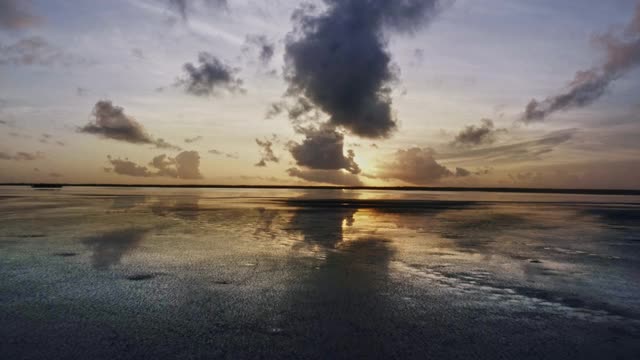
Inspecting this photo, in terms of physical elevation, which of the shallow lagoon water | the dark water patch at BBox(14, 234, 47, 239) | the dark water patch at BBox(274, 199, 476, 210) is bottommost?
the shallow lagoon water

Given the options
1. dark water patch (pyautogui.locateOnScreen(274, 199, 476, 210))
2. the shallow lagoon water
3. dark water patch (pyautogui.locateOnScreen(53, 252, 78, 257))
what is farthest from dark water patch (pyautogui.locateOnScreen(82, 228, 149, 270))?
dark water patch (pyautogui.locateOnScreen(274, 199, 476, 210))

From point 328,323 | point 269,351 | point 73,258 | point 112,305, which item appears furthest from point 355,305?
point 73,258

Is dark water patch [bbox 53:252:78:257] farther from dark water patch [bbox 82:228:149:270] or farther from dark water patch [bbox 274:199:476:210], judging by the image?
dark water patch [bbox 274:199:476:210]

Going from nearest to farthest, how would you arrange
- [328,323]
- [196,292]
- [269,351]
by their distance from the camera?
[269,351]
[328,323]
[196,292]

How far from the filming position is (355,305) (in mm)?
10195

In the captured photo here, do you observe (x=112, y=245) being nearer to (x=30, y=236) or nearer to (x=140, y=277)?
(x=30, y=236)

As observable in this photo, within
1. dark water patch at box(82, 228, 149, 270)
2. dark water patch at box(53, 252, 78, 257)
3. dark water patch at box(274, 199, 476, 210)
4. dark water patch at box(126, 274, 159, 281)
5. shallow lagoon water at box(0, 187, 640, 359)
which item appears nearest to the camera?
shallow lagoon water at box(0, 187, 640, 359)

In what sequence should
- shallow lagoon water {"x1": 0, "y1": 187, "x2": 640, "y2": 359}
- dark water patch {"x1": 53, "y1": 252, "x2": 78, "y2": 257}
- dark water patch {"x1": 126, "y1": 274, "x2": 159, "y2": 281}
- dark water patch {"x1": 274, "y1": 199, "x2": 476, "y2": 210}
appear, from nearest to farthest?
shallow lagoon water {"x1": 0, "y1": 187, "x2": 640, "y2": 359}, dark water patch {"x1": 126, "y1": 274, "x2": 159, "y2": 281}, dark water patch {"x1": 53, "y1": 252, "x2": 78, "y2": 257}, dark water patch {"x1": 274, "y1": 199, "x2": 476, "y2": 210}

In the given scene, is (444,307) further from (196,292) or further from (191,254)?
(191,254)

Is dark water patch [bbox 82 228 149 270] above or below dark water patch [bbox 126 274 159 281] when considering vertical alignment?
above

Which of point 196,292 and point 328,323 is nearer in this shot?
point 328,323

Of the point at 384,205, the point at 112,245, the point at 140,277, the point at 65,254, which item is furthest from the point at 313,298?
the point at 384,205

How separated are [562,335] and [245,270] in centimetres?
841

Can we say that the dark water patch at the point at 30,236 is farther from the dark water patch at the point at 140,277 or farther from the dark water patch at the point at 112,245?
the dark water patch at the point at 140,277
